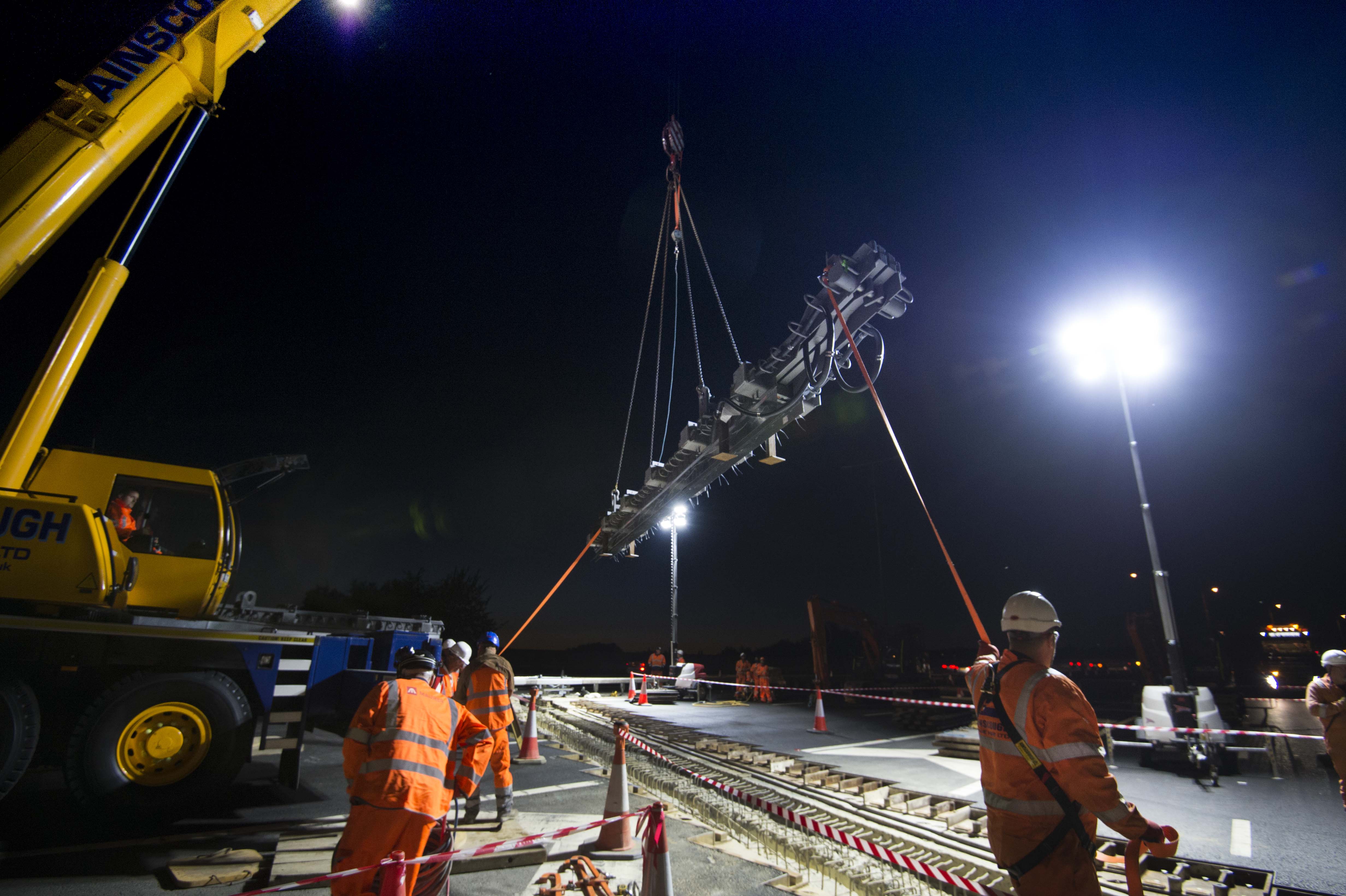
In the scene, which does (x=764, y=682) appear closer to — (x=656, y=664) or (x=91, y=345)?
(x=656, y=664)

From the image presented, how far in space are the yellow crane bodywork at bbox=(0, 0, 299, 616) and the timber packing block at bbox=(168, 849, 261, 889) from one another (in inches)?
115

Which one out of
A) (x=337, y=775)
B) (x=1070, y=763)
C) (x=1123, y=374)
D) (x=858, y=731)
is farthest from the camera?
(x=858, y=731)

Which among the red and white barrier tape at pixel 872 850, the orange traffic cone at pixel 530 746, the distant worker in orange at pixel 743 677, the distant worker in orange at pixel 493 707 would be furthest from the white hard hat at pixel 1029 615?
the distant worker in orange at pixel 743 677

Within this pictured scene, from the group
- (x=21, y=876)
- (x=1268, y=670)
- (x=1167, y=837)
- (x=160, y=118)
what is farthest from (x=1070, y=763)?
(x=1268, y=670)

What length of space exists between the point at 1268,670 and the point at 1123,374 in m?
41.0

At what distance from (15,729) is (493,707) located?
13.6 ft

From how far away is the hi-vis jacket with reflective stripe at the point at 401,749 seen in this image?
135 inches

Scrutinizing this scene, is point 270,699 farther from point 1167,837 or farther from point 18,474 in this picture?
point 1167,837

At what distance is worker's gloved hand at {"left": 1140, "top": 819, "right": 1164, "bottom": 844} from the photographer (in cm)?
246

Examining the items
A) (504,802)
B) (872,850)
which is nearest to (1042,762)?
(872,850)

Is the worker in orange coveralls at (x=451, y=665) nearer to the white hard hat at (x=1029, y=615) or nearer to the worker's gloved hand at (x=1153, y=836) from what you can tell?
the white hard hat at (x=1029, y=615)

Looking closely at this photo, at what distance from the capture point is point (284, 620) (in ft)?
27.6

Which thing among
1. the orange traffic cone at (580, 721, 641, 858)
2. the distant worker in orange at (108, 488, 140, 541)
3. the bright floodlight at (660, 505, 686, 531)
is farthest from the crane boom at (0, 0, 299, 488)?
the bright floodlight at (660, 505, 686, 531)

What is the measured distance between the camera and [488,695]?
20.6 feet
